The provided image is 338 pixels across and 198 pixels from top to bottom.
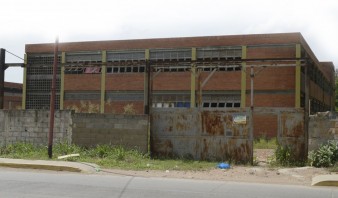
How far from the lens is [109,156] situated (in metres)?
16.6

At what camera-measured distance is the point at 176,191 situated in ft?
32.2

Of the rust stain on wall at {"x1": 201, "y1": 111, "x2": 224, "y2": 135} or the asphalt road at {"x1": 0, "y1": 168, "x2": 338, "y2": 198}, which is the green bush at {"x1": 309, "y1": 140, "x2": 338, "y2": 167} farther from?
the asphalt road at {"x1": 0, "y1": 168, "x2": 338, "y2": 198}

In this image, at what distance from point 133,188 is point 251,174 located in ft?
16.0

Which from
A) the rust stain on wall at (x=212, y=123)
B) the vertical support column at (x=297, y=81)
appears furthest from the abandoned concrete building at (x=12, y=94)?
the rust stain on wall at (x=212, y=123)

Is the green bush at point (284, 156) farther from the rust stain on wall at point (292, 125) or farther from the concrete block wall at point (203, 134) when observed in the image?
the concrete block wall at point (203, 134)

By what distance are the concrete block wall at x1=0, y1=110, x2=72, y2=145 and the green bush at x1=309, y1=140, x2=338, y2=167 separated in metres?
9.54

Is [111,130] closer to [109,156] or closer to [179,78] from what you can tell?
[109,156]

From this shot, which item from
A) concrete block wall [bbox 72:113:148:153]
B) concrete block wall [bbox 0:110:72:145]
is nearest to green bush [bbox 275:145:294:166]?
concrete block wall [bbox 72:113:148:153]

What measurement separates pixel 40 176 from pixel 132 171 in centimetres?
301

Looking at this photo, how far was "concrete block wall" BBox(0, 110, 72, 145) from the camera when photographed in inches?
714

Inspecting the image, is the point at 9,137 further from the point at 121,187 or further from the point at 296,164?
the point at 296,164

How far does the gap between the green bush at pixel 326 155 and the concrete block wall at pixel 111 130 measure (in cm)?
629

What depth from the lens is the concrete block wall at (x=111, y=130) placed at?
1719 cm

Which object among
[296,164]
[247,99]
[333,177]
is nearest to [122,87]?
[247,99]
